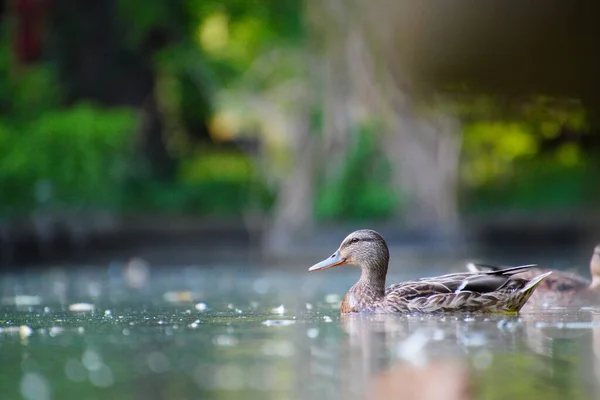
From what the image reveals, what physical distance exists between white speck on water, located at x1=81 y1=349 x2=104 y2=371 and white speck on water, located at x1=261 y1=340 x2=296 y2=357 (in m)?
1.03

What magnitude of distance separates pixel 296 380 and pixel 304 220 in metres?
19.0

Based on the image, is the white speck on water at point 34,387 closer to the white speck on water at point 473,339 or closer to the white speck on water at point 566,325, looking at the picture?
the white speck on water at point 473,339

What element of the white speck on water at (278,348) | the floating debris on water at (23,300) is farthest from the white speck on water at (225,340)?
the floating debris on water at (23,300)

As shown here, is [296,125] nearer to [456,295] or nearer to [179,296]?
[179,296]

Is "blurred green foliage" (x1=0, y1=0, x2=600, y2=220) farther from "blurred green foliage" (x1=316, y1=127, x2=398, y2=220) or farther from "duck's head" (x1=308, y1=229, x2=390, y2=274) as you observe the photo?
"duck's head" (x1=308, y1=229, x2=390, y2=274)

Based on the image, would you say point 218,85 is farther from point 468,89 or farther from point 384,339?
point 384,339

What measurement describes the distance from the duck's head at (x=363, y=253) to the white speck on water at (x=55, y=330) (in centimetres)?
253

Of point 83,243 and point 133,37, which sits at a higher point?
point 133,37

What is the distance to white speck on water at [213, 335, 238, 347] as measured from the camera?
8.62 meters

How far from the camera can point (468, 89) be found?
27.6m

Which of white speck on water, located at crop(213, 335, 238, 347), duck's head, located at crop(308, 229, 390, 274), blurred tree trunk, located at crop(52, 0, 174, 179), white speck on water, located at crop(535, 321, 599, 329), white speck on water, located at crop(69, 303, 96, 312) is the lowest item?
white speck on water, located at crop(213, 335, 238, 347)

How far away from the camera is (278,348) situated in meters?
8.35

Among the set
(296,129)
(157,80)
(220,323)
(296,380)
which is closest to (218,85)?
(157,80)

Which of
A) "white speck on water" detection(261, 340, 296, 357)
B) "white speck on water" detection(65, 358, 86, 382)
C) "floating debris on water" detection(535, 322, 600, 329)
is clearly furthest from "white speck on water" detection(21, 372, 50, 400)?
"floating debris on water" detection(535, 322, 600, 329)
